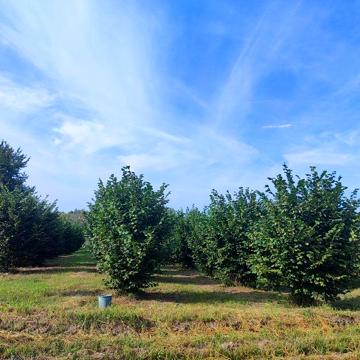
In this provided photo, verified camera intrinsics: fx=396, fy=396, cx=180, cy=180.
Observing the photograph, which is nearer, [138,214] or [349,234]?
[349,234]

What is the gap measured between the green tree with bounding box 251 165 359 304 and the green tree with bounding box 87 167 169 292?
2.56 m

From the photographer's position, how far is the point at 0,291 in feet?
32.3

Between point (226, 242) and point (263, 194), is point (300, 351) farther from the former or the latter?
point (226, 242)

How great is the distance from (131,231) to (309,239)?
13.9ft

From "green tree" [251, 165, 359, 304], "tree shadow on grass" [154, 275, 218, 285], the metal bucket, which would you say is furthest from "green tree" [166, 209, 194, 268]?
the metal bucket

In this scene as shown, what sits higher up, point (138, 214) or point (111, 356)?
point (138, 214)

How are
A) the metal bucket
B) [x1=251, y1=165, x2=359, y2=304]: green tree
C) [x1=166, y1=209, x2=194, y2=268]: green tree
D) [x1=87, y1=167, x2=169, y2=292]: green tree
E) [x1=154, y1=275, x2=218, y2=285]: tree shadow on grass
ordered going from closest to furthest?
1. the metal bucket
2. [x1=251, y1=165, x2=359, y2=304]: green tree
3. [x1=87, y1=167, x2=169, y2=292]: green tree
4. [x1=154, y1=275, x2=218, y2=285]: tree shadow on grass
5. [x1=166, y1=209, x2=194, y2=268]: green tree

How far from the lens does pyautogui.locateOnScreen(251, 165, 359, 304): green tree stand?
8.42 metres

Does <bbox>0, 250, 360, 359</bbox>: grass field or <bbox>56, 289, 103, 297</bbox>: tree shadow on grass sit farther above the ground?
<bbox>56, 289, 103, 297</bbox>: tree shadow on grass

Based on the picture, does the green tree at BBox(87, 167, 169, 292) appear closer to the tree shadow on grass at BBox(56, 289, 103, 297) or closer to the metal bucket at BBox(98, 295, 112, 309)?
the tree shadow on grass at BBox(56, 289, 103, 297)

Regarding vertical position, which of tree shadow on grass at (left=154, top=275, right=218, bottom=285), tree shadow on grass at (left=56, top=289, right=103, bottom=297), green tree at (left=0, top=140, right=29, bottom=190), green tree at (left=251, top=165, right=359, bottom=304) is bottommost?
tree shadow on grass at (left=56, top=289, right=103, bottom=297)

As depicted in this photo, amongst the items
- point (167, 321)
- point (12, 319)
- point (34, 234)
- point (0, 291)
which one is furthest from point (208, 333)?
point (34, 234)

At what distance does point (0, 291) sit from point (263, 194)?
6918 mm

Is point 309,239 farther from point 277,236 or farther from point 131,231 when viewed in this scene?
point 131,231
